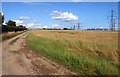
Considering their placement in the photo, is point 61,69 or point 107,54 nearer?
point 61,69

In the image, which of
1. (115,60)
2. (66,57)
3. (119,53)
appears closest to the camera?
(115,60)

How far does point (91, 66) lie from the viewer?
11172mm

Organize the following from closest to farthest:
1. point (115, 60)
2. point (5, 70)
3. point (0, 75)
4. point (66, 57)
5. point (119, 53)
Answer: point (0, 75), point (5, 70), point (115, 60), point (66, 57), point (119, 53)

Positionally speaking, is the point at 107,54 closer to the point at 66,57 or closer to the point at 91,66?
the point at 66,57

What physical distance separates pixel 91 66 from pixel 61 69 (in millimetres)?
1297

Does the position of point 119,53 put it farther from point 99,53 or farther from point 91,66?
point 91,66

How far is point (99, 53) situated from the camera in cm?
1507

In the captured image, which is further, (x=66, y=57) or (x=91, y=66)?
(x=66, y=57)

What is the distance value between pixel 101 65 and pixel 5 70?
158 inches

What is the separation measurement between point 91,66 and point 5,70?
3629 mm

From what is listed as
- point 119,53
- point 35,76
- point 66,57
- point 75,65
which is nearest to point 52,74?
point 35,76

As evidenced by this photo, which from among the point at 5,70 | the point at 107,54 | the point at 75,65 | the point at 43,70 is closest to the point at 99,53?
the point at 107,54

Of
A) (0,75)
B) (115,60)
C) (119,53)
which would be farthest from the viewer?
(119,53)

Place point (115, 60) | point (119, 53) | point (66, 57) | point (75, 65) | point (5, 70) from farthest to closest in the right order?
point (119, 53)
point (66, 57)
point (115, 60)
point (75, 65)
point (5, 70)
